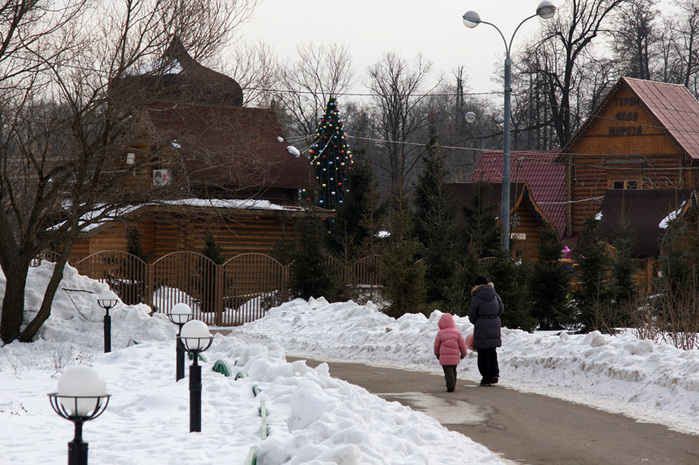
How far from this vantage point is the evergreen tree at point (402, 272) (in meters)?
20.1

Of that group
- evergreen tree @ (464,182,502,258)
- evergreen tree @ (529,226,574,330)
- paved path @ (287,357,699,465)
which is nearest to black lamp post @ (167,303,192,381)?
paved path @ (287,357,699,465)

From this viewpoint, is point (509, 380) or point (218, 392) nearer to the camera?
point (218, 392)

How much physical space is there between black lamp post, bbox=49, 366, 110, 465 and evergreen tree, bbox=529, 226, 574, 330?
53.8 ft

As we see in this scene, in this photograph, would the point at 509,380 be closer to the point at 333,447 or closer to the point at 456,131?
the point at 333,447

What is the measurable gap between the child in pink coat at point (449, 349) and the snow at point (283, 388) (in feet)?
3.62

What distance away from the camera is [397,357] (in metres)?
15.9

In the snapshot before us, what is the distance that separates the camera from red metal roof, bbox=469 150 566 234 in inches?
1673

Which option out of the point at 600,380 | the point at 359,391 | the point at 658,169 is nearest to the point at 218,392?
the point at 359,391

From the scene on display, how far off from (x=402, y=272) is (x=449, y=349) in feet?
28.4

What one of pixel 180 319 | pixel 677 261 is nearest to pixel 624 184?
pixel 677 261

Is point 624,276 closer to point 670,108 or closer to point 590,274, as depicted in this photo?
point 590,274

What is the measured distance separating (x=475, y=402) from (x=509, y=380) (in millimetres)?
2608

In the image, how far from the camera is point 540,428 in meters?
8.66

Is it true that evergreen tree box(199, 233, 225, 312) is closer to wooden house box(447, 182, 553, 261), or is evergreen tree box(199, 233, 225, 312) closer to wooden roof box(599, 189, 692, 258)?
wooden roof box(599, 189, 692, 258)
